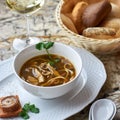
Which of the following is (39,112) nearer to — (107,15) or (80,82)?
(80,82)

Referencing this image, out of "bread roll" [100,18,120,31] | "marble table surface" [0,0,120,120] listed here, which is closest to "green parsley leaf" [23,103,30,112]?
"marble table surface" [0,0,120,120]

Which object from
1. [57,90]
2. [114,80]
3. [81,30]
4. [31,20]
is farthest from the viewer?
[31,20]

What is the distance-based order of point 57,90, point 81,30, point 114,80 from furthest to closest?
point 81,30 < point 114,80 < point 57,90

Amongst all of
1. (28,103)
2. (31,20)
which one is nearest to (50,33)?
(31,20)

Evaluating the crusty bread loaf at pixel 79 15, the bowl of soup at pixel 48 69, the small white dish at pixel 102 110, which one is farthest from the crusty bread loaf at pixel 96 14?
the small white dish at pixel 102 110

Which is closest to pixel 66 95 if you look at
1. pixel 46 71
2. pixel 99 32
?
pixel 46 71

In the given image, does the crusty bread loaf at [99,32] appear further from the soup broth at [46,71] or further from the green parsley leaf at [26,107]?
the green parsley leaf at [26,107]

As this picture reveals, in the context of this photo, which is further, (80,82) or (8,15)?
(8,15)
